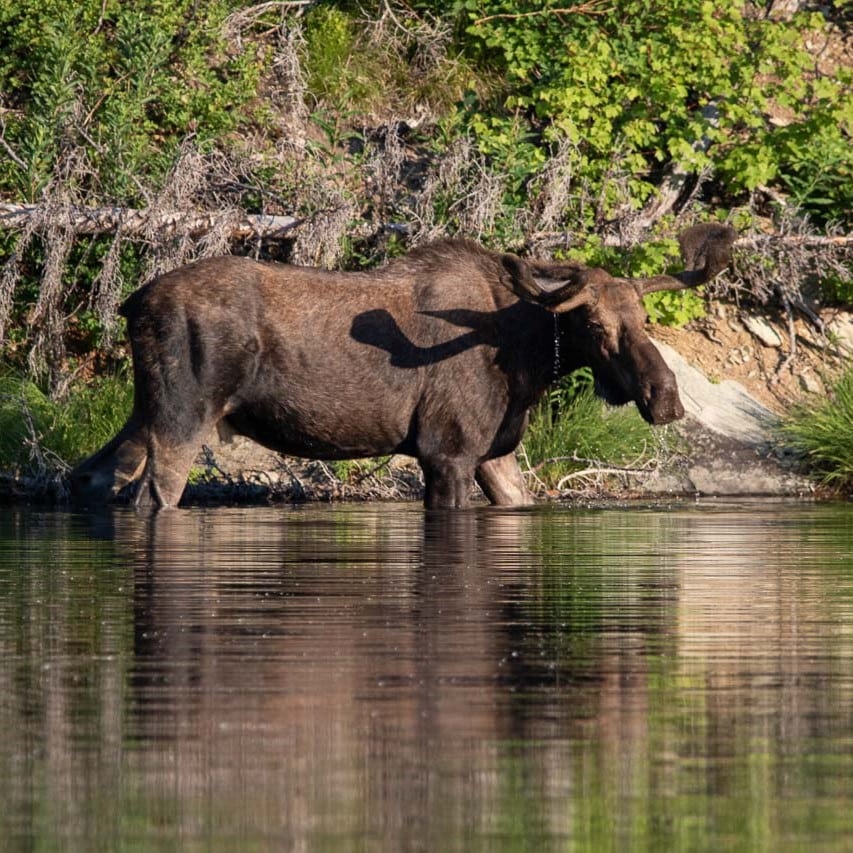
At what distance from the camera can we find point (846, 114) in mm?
19453

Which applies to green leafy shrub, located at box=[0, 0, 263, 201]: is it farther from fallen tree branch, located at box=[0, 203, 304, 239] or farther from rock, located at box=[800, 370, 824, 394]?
rock, located at box=[800, 370, 824, 394]

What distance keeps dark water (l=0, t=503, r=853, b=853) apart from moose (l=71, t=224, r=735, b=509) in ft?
12.6

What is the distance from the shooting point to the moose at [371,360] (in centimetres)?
1473

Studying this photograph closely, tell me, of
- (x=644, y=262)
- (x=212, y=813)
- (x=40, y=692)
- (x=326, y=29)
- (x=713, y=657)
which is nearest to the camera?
(x=212, y=813)

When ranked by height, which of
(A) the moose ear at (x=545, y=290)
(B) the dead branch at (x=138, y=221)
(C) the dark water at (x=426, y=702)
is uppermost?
(B) the dead branch at (x=138, y=221)

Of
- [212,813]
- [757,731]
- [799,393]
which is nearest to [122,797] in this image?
[212,813]

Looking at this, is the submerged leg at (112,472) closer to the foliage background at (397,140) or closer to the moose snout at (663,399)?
the foliage background at (397,140)

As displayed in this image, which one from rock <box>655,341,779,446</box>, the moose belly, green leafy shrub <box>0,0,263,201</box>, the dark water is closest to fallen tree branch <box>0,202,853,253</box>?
green leafy shrub <box>0,0,263,201</box>

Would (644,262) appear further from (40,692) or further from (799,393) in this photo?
(40,692)

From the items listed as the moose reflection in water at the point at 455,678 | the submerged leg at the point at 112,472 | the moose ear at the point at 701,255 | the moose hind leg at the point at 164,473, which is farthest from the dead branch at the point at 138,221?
the moose reflection in water at the point at 455,678

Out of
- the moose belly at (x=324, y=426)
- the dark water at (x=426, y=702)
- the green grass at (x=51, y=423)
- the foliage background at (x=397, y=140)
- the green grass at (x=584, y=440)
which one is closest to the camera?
the dark water at (x=426, y=702)

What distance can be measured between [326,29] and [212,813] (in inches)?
669

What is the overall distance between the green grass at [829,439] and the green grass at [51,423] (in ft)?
18.5

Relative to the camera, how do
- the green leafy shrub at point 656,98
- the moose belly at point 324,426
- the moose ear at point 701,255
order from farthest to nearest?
the green leafy shrub at point 656,98, the moose ear at point 701,255, the moose belly at point 324,426
